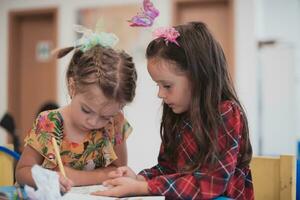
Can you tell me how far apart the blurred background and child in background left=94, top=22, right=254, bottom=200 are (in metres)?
2.16

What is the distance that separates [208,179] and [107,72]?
402mm

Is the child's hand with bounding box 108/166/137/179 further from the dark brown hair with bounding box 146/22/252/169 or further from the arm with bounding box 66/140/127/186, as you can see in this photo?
the dark brown hair with bounding box 146/22/252/169

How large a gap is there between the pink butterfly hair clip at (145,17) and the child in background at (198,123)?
40mm

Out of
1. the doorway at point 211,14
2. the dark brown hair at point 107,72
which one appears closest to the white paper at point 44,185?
the dark brown hair at point 107,72

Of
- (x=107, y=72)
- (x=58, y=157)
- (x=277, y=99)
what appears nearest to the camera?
(x=58, y=157)

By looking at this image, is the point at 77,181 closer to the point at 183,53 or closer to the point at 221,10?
the point at 183,53

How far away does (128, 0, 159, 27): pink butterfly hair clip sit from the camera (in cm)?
113

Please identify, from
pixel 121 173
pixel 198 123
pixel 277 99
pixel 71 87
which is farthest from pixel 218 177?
pixel 277 99

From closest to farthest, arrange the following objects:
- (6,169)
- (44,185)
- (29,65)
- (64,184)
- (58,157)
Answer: (44,185) < (64,184) < (58,157) < (6,169) < (29,65)

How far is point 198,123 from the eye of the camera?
108cm

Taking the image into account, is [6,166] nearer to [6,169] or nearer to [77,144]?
[6,169]

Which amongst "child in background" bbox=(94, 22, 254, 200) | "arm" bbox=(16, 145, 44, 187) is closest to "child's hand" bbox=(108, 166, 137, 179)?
"child in background" bbox=(94, 22, 254, 200)

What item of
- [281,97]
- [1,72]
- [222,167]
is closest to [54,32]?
[1,72]

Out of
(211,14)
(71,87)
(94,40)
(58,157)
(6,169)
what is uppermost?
(211,14)
